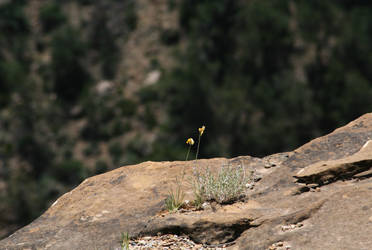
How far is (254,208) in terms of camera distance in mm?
5387

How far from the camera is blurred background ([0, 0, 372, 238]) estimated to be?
43875mm

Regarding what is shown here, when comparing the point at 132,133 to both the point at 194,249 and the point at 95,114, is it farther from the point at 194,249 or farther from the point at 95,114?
the point at 194,249

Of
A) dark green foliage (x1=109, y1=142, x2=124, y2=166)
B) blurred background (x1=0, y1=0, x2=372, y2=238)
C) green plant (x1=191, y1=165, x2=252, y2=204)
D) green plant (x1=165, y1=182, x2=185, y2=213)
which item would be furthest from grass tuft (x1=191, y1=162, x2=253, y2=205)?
dark green foliage (x1=109, y1=142, x2=124, y2=166)

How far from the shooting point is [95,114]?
163ft

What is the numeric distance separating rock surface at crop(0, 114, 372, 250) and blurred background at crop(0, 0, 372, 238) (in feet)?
118

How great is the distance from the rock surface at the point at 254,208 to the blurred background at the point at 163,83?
36.0 metres

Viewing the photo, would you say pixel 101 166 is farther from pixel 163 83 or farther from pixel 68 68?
pixel 68 68

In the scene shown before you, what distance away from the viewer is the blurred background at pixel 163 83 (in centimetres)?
4388

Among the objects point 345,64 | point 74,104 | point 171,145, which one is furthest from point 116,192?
point 74,104

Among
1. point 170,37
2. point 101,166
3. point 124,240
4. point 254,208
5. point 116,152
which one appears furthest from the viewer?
point 170,37

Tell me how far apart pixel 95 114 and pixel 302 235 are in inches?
1813

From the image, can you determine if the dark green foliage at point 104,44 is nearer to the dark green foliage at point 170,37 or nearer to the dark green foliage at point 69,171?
the dark green foliage at point 170,37

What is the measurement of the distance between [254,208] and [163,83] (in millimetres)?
44065

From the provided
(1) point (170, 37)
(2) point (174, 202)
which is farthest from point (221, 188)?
(1) point (170, 37)
